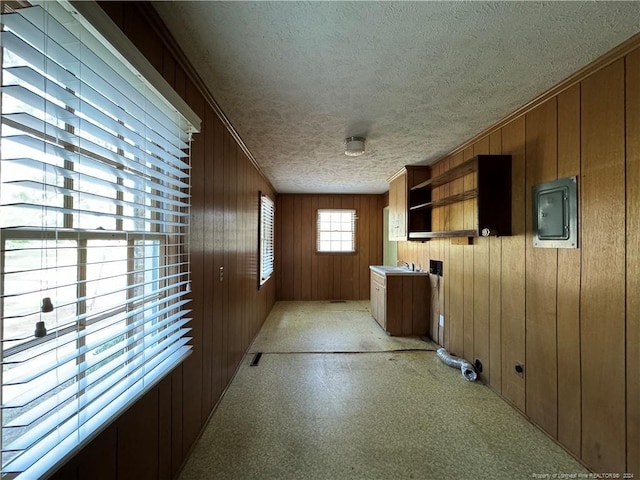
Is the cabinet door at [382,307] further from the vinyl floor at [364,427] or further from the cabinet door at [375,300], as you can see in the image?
the vinyl floor at [364,427]

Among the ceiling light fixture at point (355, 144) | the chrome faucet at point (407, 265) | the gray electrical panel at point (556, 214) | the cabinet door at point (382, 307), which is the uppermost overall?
the ceiling light fixture at point (355, 144)

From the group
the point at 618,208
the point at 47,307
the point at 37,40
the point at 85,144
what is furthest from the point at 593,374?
the point at 37,40

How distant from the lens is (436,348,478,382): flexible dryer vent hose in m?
2.55

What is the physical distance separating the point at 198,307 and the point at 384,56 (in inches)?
70.7

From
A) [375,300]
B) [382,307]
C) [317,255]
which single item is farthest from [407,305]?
[317,255]

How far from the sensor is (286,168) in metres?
3.84

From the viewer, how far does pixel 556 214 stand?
1803mm

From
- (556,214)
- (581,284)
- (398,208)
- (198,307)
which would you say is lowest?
(198,307)

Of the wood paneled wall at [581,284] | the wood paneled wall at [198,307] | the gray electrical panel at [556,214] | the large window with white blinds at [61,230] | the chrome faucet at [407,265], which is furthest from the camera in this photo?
the chrome faucet at [407,265]

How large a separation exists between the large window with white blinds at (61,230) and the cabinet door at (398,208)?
10.6 feet

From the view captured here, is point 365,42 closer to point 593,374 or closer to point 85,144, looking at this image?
point 85,144

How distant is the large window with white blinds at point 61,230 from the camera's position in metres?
0.71

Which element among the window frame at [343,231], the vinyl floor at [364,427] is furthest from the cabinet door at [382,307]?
the window frame at [343,231]

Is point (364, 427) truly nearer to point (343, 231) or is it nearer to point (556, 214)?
point (556, 214)
